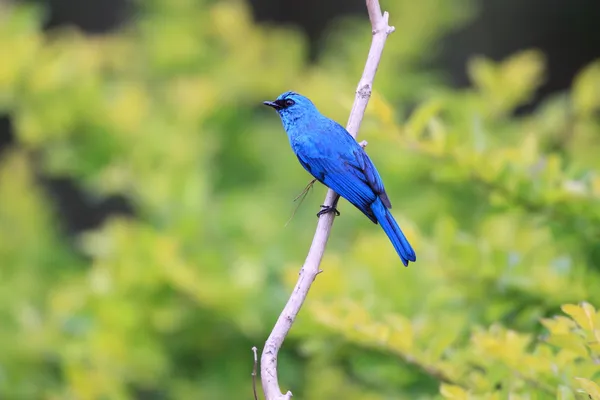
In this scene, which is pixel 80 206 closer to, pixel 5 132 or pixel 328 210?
pixel 5 132

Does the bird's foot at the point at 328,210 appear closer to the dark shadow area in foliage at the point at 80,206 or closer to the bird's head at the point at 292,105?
the bird's head at the point at 292,105

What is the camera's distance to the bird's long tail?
7.47ft

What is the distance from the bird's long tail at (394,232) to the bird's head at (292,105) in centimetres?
48

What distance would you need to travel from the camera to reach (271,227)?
4.32m

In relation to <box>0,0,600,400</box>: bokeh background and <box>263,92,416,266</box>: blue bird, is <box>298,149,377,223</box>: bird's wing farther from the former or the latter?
<box>0,0,600,400</box>: bokeh background

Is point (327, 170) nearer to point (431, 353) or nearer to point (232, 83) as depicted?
point (431, 353)

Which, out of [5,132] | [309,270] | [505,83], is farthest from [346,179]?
[5,132]

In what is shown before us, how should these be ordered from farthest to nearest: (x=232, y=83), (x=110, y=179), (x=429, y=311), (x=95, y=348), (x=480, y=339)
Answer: (x=232, y=83) < (x=110, y=179) < (x=95, y=348) < (x=429, y=311) < (x=480, y=339)

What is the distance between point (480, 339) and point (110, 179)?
2707 mm

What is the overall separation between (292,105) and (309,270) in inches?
43.5

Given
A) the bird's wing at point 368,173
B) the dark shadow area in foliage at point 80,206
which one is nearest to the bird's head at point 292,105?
the bird's wing at point 368,173

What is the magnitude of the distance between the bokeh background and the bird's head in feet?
0.78

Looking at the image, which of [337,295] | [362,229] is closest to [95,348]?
[337,295]

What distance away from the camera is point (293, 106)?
288 centimetres
